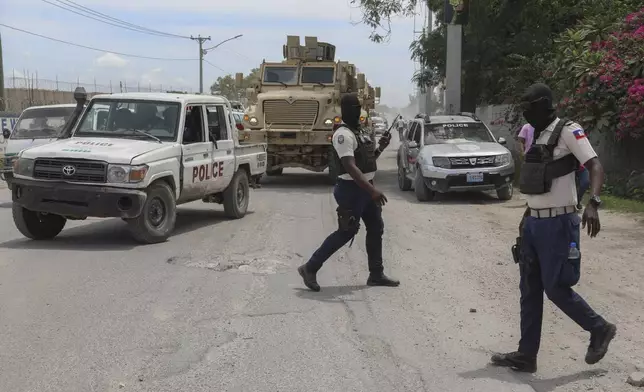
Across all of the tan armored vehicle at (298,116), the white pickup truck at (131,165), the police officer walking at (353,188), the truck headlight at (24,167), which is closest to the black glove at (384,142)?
the police officer walking at (353,188)

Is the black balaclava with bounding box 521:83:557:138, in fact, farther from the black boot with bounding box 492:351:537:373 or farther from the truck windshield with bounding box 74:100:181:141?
the truck windshield with bounding box 74:100:181:141

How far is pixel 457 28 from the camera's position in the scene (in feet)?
62.8

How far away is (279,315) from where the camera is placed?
5.64m

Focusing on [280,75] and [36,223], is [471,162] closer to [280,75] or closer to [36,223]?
[280,75]

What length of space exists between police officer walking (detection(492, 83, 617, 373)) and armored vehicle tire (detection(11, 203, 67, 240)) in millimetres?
6617

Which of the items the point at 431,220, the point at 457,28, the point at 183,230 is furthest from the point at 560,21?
the point at 183,230

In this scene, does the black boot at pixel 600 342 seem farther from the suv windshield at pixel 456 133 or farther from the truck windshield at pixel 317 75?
the truck windshield at pixel 317 75

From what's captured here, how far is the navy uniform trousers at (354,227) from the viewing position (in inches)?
245

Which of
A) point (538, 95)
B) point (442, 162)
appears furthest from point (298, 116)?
point (538, 95)

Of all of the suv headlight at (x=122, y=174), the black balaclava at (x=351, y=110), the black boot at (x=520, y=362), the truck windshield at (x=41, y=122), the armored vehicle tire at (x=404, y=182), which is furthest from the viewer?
the armored vehicle tire at (x=404, y=182)

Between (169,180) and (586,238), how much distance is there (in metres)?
5.72

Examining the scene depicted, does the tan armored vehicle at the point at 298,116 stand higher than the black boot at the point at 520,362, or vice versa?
the tan armored vehicle at the point at 298,116

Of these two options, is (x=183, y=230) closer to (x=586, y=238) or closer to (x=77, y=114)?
(x=77, y=114)

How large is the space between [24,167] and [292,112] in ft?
28.2
